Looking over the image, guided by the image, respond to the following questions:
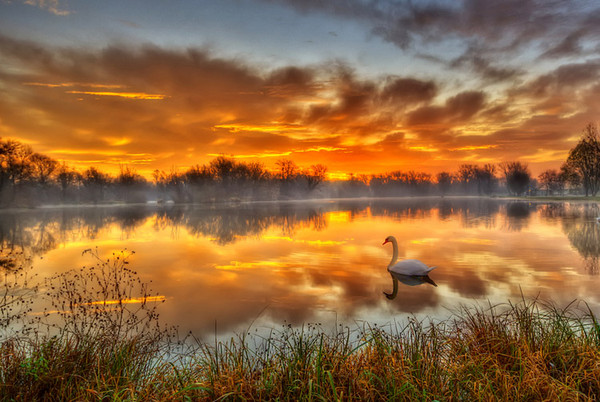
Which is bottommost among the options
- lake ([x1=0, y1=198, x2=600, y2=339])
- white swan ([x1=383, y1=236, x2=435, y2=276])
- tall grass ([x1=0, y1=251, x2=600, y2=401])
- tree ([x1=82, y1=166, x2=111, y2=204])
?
lake ([x1=0, y1=198, x2=600, y2=339])

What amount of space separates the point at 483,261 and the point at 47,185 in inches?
3618

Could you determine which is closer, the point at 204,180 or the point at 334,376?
the point at 334,376

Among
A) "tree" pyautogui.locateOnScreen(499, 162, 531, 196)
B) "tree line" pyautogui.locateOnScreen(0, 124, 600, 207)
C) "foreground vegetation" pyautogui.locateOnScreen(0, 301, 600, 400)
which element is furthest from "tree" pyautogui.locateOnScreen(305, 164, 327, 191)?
"foreground vegetation" pyautogui.locateOnScreen(0, 301, 600, 400)

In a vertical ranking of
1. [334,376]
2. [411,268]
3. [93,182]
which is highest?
[93,182]

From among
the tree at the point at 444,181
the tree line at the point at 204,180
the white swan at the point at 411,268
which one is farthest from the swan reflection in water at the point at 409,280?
the tree at the point at 444,181

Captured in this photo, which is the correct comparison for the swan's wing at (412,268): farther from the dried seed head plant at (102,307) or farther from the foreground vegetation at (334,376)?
the dried seed head plant at (102,307)

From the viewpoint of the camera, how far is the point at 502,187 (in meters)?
181

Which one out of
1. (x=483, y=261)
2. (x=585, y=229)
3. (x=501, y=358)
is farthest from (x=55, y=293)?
(x=585, y=229)

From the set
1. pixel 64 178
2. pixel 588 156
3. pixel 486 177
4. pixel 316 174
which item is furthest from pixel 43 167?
pixel 486 177

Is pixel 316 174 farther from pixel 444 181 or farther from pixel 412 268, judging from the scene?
pixel 412 268

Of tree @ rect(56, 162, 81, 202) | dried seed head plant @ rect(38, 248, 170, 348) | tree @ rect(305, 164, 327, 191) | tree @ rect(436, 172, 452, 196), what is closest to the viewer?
dried seed head plant @ rect(38, 248, 170, 348)

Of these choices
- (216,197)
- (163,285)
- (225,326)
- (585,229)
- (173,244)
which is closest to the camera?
(225,326)

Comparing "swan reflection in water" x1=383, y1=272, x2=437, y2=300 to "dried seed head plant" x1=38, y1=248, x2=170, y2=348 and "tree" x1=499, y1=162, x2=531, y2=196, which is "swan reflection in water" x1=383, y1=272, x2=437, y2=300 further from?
"tree" x1=499, y1=162, x2=531, y2=196

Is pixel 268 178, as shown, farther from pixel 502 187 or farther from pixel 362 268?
pixel 502 187
